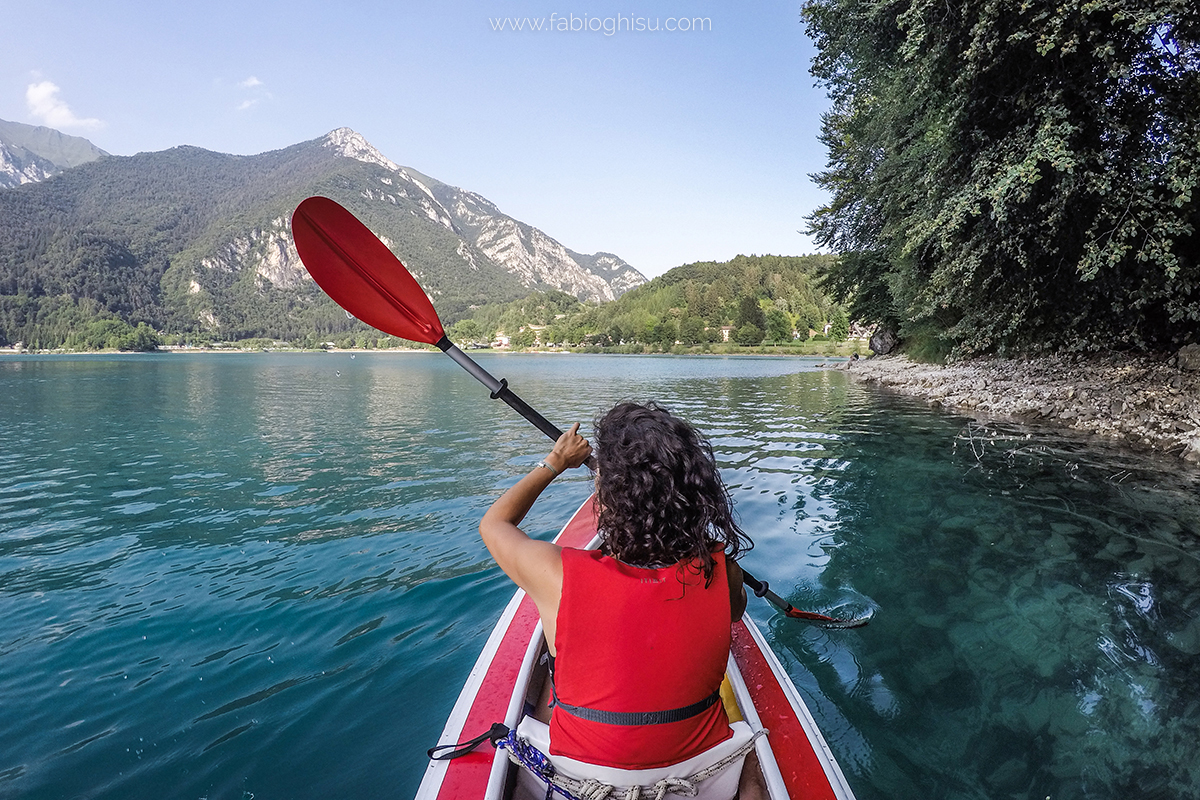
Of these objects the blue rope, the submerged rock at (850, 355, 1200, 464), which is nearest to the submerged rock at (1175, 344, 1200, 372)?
the submerged rock at (850, 355, 1200, 464)

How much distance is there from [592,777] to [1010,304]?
14.0 m

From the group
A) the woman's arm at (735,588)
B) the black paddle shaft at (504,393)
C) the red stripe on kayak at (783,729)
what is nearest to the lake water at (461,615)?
the red stripe on kayak at (783,729)

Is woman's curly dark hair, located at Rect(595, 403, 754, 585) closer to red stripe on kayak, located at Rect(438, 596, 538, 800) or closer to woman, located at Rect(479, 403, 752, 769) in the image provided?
woman, located at Rect(479, 403, 752, 769)

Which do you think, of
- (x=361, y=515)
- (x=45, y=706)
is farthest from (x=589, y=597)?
(x=361, y=515)

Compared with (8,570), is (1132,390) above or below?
above

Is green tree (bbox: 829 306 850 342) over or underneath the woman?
over

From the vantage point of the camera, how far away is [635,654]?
165 centimetres

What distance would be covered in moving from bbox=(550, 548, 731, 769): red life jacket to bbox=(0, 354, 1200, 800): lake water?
1760mm

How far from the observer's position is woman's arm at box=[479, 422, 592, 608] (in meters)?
1.75

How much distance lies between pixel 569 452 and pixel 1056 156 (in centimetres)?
972

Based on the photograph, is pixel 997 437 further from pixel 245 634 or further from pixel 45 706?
pixel 45 706

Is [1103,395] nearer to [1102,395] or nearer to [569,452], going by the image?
[1102,395]

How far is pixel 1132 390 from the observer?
11281 millimetres

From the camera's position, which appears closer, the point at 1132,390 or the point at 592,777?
the point at 592,777
